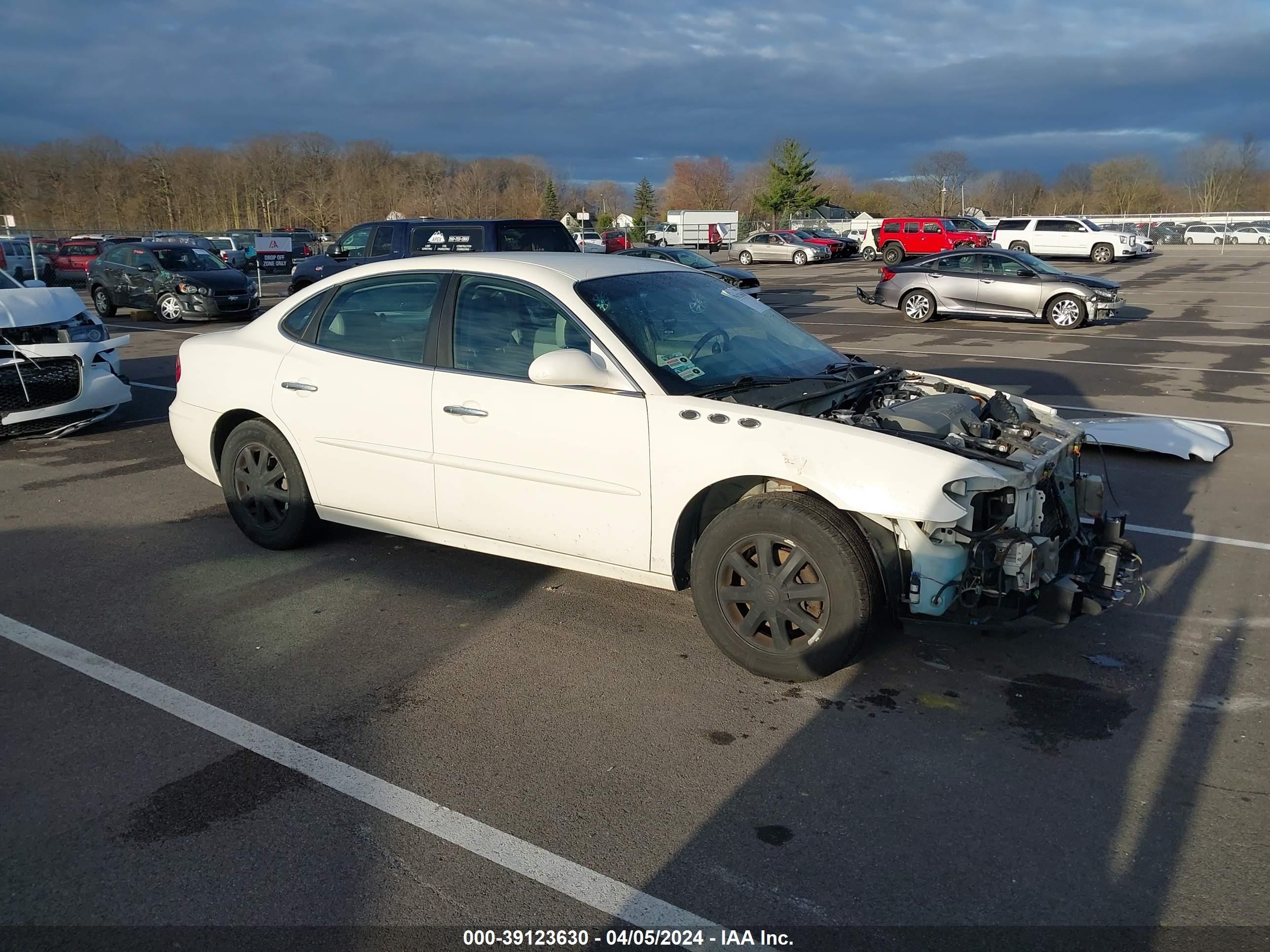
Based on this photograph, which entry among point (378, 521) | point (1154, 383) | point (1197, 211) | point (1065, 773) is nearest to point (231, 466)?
point (378, 521)

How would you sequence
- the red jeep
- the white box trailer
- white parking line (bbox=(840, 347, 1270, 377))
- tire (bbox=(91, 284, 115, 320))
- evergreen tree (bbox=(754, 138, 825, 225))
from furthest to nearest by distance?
evergreen tree (bbox=(754, 138, 825, 225)) < the white box trailer < the red jeep < tire (bbox=(91, 284, 115, 320)) < white parking line (bbox=(840, 347, 1270, 377))

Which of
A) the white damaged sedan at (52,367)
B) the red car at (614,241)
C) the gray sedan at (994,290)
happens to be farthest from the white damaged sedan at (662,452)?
the red car at (614,241)

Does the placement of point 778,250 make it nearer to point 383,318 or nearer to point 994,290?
point 994,290

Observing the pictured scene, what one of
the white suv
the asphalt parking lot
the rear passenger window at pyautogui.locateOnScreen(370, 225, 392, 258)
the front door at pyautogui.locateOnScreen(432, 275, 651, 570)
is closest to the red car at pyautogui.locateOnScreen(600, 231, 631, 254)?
the white suv

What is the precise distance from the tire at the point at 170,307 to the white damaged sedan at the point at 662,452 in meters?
16.1

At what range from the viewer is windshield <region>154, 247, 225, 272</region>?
68.3ft

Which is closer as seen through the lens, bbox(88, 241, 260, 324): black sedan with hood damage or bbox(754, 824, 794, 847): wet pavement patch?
bbox(754, 824, 794, 847): wet pavement patch

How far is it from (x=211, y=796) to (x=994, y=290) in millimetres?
19070

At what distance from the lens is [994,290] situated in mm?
19703

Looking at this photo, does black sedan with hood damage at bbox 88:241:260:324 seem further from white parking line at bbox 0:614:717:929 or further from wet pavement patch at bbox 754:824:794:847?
wet pavement patch at bbox 754:824:794:847

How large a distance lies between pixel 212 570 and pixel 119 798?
2393 millimetres

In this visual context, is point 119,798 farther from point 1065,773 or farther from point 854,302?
point 854,302

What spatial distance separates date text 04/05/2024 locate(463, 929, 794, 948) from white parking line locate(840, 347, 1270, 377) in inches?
503

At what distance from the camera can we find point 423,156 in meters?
94.1
